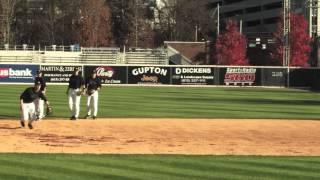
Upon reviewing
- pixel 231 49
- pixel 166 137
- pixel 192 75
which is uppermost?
pixel 231 49

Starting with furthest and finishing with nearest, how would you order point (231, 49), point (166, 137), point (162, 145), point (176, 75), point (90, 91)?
point (231, 49) → point (176, 75) → point (90, 91) → point (166, 137) → point (162, 145)

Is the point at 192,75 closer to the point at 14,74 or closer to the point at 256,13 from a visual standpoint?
the point at 14,74

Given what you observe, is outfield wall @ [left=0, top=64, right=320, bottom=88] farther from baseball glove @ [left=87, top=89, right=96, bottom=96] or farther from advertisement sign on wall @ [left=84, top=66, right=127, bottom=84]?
baseball glove @ [left=87, top=89, right=96, bottom=96]

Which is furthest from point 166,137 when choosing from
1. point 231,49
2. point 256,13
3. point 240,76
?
point 256,13

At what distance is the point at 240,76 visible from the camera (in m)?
59.2

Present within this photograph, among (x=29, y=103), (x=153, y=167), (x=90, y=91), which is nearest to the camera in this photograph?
(x=153, y=167)

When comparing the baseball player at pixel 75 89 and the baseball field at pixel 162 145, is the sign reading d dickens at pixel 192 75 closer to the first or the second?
the baseball field at pixel 162 145

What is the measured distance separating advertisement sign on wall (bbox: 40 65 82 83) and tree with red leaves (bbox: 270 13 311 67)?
30.7 metres

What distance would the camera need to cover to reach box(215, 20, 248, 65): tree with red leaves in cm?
7831

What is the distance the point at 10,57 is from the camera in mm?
81375

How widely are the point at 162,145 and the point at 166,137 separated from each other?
1.87 meters

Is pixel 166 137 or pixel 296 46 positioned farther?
pixel 296 46

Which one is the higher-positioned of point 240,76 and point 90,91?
point 90,91

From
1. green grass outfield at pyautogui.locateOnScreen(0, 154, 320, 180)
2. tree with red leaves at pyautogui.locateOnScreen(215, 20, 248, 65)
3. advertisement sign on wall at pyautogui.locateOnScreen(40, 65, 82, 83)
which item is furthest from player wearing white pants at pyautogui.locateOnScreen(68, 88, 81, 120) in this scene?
tree with red leaves at pyautogui.locateOnScreen(215, 20, 248, 65)
